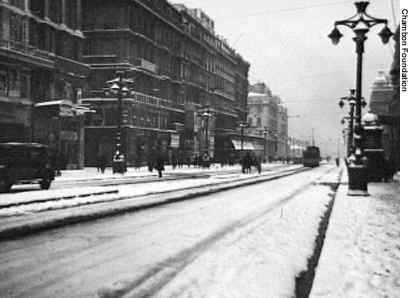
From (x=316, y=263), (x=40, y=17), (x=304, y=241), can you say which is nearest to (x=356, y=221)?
(x=304, y=241)

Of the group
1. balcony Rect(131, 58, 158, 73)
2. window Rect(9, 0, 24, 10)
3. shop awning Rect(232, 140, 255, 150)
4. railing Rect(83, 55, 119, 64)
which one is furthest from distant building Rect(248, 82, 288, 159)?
window Rect(9, 0, 24, 10)

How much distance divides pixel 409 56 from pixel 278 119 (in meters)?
110

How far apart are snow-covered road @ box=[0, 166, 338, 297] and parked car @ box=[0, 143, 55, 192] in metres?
6.58

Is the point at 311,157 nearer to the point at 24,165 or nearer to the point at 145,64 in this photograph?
the point at 145,64

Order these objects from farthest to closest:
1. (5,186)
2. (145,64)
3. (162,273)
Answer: (145,64), (5,186), (162,273)

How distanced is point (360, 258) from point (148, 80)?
1688 inches

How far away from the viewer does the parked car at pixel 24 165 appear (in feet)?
52.5

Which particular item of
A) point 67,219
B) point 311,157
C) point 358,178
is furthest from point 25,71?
point 311,157

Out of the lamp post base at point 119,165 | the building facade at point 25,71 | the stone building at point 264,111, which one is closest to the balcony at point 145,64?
the lamp post base at point 119,165

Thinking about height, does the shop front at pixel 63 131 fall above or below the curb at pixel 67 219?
above

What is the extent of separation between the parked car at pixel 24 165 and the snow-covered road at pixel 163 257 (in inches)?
259

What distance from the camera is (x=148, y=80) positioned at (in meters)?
48.0

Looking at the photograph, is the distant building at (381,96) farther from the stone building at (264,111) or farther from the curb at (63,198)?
the stone building at (264,111)

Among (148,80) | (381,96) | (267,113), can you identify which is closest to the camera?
(148,80)
